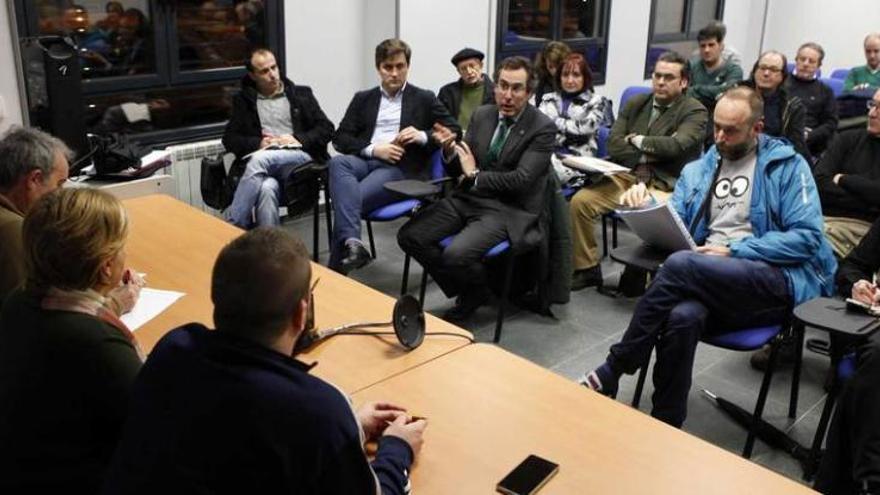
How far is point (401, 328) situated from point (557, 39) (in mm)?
5316

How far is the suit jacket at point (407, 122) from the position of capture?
14.4ft

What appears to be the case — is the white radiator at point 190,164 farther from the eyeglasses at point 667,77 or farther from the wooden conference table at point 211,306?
the eyeglasses at point 667,77

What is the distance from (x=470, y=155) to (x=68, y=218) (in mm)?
2620

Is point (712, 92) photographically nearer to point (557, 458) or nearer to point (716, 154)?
point (716, 154)

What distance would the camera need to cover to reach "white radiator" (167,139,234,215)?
4.77m

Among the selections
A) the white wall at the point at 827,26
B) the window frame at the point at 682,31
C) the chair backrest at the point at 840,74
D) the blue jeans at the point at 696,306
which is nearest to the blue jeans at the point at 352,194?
the blue jeans at the point at 696,306

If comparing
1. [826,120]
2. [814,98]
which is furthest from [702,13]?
[826,120]

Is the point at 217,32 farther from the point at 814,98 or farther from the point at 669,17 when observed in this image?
the point at 669,17

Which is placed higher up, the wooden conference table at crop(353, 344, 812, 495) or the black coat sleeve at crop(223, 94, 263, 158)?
the black coat sleeve at crop(223, 94, 263, 158)

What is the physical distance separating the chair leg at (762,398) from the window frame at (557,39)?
3.97 metres

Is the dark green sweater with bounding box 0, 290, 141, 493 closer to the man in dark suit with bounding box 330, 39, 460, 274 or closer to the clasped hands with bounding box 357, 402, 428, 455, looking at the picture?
the clasped hands with bounding box 357, 402, 428, 455

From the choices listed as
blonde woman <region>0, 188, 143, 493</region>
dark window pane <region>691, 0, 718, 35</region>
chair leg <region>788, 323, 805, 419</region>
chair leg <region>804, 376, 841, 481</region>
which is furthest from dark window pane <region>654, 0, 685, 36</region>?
blonde woman <region>0, 188, 143, 493</region>

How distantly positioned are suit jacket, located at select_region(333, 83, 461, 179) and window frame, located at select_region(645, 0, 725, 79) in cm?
362

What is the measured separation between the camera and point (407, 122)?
446 centimetres
